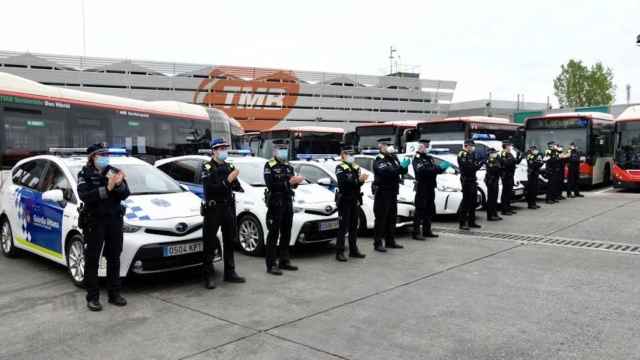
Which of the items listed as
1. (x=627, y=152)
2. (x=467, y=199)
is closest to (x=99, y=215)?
(x=467, y=199)

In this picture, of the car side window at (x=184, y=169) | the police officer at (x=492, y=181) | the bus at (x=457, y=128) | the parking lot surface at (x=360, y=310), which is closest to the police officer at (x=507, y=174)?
the police officer at (x=492, y=181)

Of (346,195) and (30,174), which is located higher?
(30,174)

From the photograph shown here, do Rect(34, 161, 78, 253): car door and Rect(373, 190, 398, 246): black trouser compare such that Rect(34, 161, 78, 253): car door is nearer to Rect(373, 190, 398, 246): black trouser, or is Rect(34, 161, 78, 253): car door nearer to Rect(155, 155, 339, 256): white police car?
Rect(155, 155, 339, 256): white police car

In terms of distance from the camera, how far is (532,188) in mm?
13883

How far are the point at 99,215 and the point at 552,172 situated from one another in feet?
42.7

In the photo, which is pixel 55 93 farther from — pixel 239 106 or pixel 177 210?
pixel 239 106

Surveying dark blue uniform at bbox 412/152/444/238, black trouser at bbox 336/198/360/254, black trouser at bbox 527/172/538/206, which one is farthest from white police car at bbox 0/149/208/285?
black trouser at bbox 527/172/538/206

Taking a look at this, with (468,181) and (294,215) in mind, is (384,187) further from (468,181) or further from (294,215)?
(468,181)

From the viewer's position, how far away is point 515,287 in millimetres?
6137

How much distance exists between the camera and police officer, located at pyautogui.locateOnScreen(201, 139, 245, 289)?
6203mm

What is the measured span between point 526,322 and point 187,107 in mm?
14467

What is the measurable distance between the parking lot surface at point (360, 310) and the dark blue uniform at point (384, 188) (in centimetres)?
60

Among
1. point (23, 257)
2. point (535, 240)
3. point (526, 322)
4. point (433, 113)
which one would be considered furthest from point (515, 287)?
point (433, 113)

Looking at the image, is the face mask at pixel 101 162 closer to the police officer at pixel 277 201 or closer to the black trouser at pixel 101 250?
the black trouser at pixel 101 250
